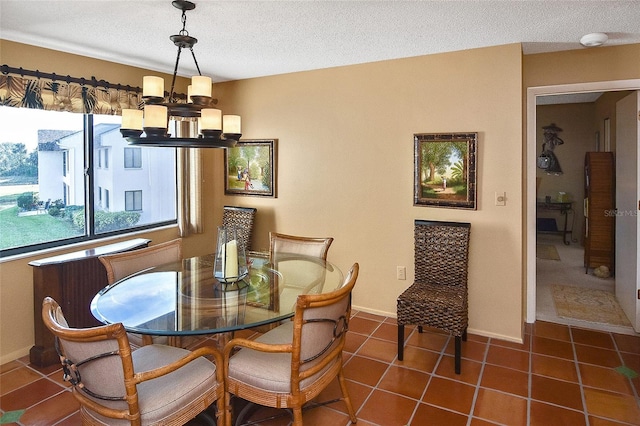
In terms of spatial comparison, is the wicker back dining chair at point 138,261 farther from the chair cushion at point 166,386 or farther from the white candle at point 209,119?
the white candle at point 209,119

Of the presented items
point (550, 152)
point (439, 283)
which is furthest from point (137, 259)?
point (550, 152)

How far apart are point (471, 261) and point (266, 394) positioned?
224 cm

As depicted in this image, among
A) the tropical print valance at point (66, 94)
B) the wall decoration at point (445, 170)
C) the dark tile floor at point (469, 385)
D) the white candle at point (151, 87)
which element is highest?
the tropical print valance at point (66, 94)

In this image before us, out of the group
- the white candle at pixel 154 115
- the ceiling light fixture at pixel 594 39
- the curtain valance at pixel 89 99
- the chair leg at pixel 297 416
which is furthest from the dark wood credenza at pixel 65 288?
the ceiling light fixture at pixel 594 39

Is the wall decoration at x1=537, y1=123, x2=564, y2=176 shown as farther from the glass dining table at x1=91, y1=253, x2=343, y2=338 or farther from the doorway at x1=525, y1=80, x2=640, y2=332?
the glass dining table at x1=91, y1=253, x2=343, y2=338

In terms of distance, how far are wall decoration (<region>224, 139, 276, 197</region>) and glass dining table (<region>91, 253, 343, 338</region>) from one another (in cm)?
170

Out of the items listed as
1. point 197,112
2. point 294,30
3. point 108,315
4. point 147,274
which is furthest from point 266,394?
point 294,30

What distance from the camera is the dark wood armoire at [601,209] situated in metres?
5.37

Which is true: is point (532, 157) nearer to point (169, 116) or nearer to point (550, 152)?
point (169, 116)

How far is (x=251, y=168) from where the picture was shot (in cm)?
459

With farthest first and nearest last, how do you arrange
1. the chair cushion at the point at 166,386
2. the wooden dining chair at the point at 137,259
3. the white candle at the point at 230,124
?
the wooden dining chair at the point at 137,259 < the white candle at the point at 230,124 < the chair cushion at the point at 166,386

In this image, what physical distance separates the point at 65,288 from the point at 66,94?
1.55 meters

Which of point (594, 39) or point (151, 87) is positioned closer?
point (151, 87)

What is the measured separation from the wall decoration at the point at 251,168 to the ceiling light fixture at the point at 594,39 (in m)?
2.84
